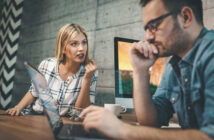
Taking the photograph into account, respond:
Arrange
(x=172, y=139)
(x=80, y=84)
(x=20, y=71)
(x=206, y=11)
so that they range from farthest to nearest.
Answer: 1. (x=20, y=71)
2. (x=80, y=84)
3. (x=206, y=11)
4. (x=172, y=139)

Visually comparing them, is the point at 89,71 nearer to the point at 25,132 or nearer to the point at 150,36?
the point at 150,36

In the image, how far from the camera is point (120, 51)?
1.66 m

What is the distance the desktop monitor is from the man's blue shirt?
0.47m

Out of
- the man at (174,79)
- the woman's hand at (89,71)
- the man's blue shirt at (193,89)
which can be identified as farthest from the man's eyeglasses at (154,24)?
the woman's hand at (89,71)

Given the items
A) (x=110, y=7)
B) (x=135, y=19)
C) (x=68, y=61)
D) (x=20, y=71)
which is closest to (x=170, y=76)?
(x=68, y=61)

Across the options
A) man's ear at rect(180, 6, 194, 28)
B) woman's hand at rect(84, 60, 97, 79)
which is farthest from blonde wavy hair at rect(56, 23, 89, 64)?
man's ear at rect(180, 6, 194, 28)

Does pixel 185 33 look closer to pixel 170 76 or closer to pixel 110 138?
pixel 170 76

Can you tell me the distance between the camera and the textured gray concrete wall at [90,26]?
2.32 m

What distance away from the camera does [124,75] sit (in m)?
1.62

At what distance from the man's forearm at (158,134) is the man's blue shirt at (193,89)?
27 mm

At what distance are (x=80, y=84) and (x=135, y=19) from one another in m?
1.06

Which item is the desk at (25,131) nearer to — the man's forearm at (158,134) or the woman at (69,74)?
the man's forearm at (158,134)

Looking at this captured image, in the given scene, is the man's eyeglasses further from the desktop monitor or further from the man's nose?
the desktop monitor

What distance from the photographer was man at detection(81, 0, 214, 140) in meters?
0.57
